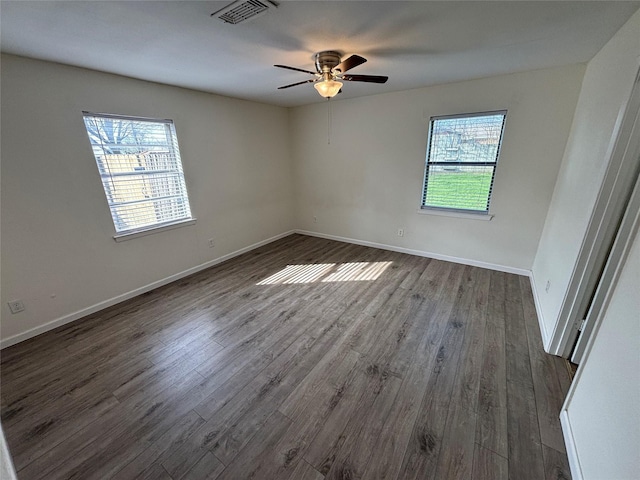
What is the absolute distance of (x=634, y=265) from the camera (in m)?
1.14

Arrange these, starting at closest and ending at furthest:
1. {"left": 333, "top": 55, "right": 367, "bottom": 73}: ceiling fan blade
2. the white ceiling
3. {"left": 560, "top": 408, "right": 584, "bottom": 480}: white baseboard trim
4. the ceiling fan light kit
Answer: {"left": 560, "top": 408, "right": 584, "bottom": 480}: white baseboard trim < the white ceiling < {"left": 333, "top": 55, "right": 367, "bottom": 73}: ceiling fan blade < the ceiling fan light kit

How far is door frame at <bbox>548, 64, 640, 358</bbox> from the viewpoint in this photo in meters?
1.54

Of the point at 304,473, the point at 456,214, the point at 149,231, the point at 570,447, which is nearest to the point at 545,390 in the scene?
the point at 570,447

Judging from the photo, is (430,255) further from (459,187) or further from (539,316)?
(539,316)

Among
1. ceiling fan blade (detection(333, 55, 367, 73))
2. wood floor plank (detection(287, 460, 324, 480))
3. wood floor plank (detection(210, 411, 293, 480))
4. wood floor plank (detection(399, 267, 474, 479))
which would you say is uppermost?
ceiling fan blade (detection(333, 55, 367, 73))

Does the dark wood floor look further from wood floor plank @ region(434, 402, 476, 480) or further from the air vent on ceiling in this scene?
the air vent on ceiling

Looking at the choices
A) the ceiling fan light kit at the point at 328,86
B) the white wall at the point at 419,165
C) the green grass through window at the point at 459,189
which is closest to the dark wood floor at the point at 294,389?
the white wall at the point at 419,165

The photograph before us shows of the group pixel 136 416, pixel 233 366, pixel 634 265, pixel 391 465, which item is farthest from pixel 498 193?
pixel 136 416

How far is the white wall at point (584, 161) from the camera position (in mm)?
1716

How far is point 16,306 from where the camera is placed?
2.31 m

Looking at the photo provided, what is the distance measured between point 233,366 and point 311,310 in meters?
0.96

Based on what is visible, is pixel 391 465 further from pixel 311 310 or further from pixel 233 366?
pixel 311 310

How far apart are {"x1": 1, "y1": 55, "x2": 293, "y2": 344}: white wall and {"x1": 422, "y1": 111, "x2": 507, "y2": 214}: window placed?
2943 millimetres

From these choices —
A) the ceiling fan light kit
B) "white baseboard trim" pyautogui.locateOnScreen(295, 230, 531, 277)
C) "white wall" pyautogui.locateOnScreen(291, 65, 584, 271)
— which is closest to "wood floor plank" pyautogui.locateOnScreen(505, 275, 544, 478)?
"white baseboard trim" pyautogui.locateOnScreen(295, 230, 531, 277)
